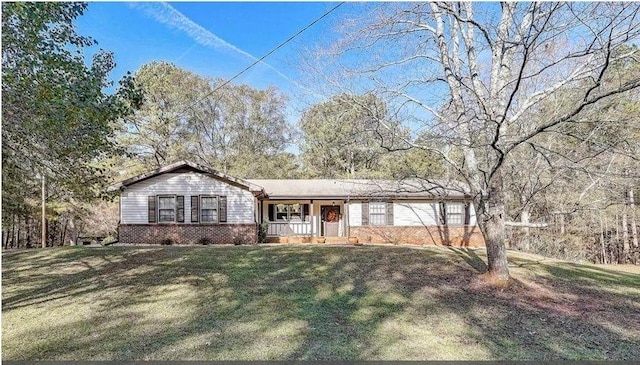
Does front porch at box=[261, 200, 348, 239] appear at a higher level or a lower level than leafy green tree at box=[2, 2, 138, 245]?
lower

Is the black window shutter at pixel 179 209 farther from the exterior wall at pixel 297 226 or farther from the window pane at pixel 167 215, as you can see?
the exterior wall at pixel 297 226

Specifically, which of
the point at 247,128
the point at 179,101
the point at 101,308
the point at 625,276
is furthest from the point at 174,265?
the point at 247,128

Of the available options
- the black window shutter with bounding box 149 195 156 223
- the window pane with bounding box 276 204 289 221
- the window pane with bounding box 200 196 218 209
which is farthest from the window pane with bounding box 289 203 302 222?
the black window shutter with bounding box 149 195 156 223

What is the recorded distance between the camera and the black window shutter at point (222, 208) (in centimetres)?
1545

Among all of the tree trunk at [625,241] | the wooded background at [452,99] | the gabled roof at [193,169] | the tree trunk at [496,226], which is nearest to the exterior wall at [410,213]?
the gabled roof at [193,169]

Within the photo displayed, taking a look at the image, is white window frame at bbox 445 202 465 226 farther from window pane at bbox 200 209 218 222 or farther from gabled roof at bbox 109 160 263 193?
window pane at bbox 200 209 218 222

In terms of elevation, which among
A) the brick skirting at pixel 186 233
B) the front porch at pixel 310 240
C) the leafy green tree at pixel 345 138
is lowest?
the front porch at pixel 310 240

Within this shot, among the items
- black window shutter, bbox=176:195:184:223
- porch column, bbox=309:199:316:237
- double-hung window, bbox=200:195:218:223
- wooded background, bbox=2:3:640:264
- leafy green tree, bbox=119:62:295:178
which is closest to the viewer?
wooded background, bbox=2:3:640:264

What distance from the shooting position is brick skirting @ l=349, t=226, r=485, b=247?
1692 cm

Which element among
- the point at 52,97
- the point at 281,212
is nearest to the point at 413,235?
the point at 281,212

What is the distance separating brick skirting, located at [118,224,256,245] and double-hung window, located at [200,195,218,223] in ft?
0.85

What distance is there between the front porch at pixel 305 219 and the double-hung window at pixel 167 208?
4.11 metres

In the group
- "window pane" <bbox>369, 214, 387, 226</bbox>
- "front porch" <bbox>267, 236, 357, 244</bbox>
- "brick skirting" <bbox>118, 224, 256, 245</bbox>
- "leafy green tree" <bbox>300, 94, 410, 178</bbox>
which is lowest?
"front porch" <bbox>267, 236, 357, 244</bbox>

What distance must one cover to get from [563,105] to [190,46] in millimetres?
6957
